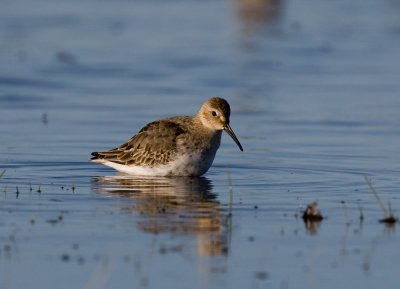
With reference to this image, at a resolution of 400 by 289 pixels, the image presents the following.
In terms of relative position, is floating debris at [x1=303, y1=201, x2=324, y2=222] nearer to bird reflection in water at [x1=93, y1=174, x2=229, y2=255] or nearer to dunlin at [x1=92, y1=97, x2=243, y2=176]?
bird reflection in water at [x1=93, y1=174, x2=229, y2=255]

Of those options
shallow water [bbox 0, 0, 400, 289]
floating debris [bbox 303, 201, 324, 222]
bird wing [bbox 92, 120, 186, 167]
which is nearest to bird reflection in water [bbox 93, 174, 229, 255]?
shallow water [bbox 0, 0, 400, 289]

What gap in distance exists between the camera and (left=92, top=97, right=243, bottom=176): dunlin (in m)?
12.6

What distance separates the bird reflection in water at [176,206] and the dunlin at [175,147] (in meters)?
0.12

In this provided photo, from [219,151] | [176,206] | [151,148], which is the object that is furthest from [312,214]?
[219,151]

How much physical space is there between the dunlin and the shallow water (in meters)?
0.20

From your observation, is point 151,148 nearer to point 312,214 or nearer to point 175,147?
point 175,147

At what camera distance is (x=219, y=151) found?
1460 cm

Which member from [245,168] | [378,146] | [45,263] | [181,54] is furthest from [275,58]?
[45,263]

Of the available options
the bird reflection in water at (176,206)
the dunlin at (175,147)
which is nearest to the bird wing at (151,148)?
the dunlin at (175,147)

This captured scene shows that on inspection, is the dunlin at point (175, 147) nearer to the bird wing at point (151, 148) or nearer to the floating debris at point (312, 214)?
the bird wing at point (151, 148)

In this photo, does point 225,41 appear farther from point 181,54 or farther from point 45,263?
point 45,263

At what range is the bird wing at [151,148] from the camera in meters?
12.7

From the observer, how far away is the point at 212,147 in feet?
41.8

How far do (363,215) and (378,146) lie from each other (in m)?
4.47
